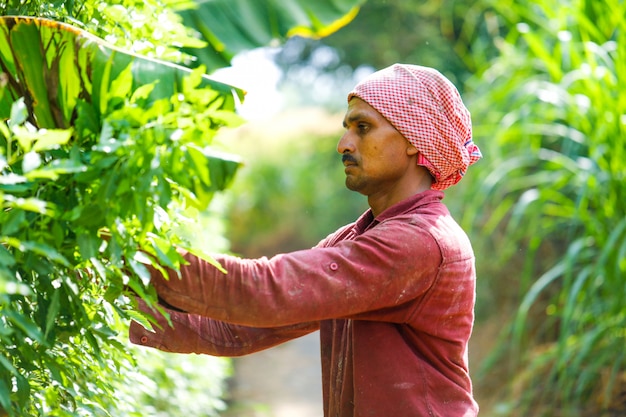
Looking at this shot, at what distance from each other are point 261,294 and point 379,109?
2.33 feet

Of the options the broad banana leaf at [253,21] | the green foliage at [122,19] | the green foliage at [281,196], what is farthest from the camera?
the green foliage at [281,196]

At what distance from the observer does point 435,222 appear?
8.12 ft

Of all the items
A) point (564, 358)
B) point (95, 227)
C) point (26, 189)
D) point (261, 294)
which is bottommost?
point (564, 358)

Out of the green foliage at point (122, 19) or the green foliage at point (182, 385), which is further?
the green foliage at point (182, 385)

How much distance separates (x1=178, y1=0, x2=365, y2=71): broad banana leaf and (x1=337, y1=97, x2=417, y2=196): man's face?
2097 mm

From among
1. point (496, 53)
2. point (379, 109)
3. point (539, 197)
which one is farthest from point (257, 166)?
point (379, 109)

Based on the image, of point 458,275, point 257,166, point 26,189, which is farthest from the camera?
point 257,166

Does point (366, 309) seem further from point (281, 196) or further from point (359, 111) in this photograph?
point (281, 196)

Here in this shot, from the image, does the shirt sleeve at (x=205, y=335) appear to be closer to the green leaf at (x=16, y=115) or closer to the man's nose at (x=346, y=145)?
the man's nose at (x=346, y=145)

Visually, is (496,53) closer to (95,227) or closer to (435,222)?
(435,222)

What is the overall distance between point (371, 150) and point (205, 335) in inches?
28.4

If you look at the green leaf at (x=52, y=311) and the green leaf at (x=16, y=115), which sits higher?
the green leaf at (x=16, y=115)

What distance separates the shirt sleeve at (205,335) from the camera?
99.1 inches

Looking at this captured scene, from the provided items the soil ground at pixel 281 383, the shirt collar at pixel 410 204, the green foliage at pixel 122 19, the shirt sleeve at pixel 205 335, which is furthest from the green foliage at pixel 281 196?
the green foliage at pixel 122 19
